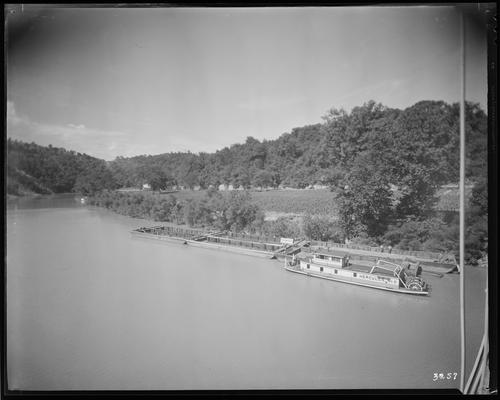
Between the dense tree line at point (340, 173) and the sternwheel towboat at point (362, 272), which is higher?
the dense tree line at point (340, 173)

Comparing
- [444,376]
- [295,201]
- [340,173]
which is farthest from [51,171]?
[444,376]

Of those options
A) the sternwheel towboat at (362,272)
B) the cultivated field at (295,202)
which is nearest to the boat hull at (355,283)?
the sternwheel towboat at (362,272)

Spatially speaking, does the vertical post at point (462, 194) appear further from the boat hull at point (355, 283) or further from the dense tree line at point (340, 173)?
the boat hull at point (355, 283)


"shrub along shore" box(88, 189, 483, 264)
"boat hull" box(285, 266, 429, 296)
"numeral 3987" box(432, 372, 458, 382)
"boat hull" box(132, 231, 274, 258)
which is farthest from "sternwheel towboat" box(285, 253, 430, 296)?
"numeral 3987" box(432, 372, 458, 382)

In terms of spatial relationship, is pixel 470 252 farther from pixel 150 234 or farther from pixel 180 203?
pixel 150 234

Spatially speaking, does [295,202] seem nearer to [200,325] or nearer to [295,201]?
[295,201]

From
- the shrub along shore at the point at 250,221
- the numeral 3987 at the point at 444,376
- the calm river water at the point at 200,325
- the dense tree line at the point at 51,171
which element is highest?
the dense tree line at the point at 51,171

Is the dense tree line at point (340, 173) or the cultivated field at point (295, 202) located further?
the cultivated field at point (295, 202)
